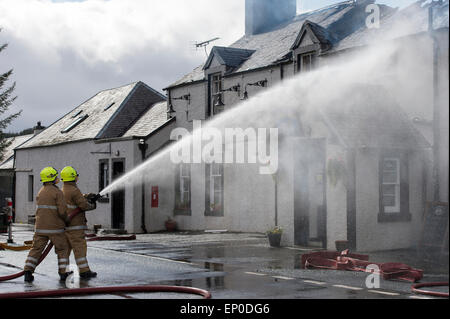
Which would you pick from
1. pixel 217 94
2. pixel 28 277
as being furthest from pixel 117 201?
pixel 28 277

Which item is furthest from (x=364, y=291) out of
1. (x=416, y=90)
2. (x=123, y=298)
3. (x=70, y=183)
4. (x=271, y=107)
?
(x=271, y=107)

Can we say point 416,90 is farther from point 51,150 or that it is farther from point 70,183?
point 51,150

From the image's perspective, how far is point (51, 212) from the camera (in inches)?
437

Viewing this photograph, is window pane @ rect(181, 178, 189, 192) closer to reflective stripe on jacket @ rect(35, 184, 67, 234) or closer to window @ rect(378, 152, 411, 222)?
window @ rect(378, 152, 411, 222)

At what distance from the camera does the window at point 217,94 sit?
74.7 feet

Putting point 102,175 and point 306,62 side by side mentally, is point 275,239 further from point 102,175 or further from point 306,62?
point 102,175

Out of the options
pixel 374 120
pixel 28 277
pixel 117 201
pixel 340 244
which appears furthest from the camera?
pixel 117 201

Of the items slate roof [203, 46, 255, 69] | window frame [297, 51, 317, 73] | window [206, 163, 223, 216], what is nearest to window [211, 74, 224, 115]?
slate roof [203, 46, 255, 69]

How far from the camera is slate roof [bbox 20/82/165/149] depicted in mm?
28188

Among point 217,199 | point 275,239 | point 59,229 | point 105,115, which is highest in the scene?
point 105,115

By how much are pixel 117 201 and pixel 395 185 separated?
13179 mm

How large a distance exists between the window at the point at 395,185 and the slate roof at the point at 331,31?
3294mm

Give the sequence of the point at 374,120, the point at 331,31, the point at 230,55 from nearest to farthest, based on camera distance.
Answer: the point at 374,120
the point at 331,31
the point at 230,55
